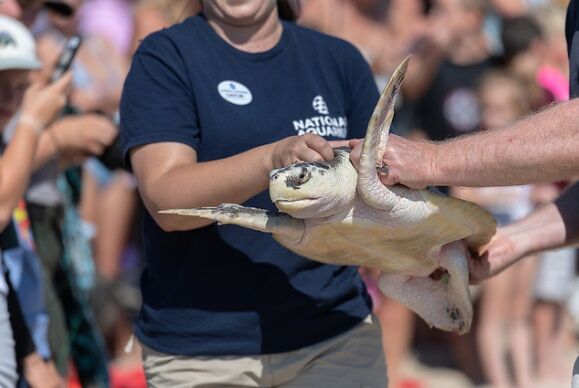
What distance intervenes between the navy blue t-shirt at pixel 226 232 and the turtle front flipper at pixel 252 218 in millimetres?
391

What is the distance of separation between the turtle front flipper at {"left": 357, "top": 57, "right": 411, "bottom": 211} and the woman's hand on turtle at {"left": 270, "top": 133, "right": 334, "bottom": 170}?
95 millimetres

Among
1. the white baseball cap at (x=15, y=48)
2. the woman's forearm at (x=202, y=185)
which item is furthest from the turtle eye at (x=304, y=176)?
the white baseball cap at (x=15, y=48)

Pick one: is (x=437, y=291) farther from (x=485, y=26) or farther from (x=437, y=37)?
(x=485, y=26)

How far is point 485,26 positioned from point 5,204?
511 centimetres

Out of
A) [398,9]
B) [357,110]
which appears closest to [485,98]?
[398,9]

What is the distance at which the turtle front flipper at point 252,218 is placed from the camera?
2.59 m

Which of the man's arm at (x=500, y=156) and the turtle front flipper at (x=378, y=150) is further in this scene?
the man's arm at (x=500, y=156)

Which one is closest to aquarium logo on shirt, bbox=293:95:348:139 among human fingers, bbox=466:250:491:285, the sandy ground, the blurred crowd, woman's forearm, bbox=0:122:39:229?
human fingers, bbox=466:250:491:285

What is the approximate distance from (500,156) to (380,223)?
318mm

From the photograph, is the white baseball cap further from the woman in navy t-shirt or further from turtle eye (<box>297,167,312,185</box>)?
turtle eye (<box>297,167,312,185</box>)

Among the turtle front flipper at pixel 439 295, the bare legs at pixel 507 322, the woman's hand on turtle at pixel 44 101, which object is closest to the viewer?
the turtle front flipper at pixel 439 295

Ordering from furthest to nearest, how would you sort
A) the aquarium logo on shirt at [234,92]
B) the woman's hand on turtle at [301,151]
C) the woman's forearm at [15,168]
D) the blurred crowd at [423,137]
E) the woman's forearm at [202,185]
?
the blurred crowd at [423,137], the woman's forearm at [15,168], the aquarium logo on shirt at [234,92], the woman's forearm at [202,185], the woman's hand on turtle at [301,151]

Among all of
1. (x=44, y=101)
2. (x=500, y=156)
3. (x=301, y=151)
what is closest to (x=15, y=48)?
(x=44, y=101)

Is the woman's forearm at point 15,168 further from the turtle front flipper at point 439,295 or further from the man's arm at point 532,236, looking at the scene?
the man's arm at point 532,236
